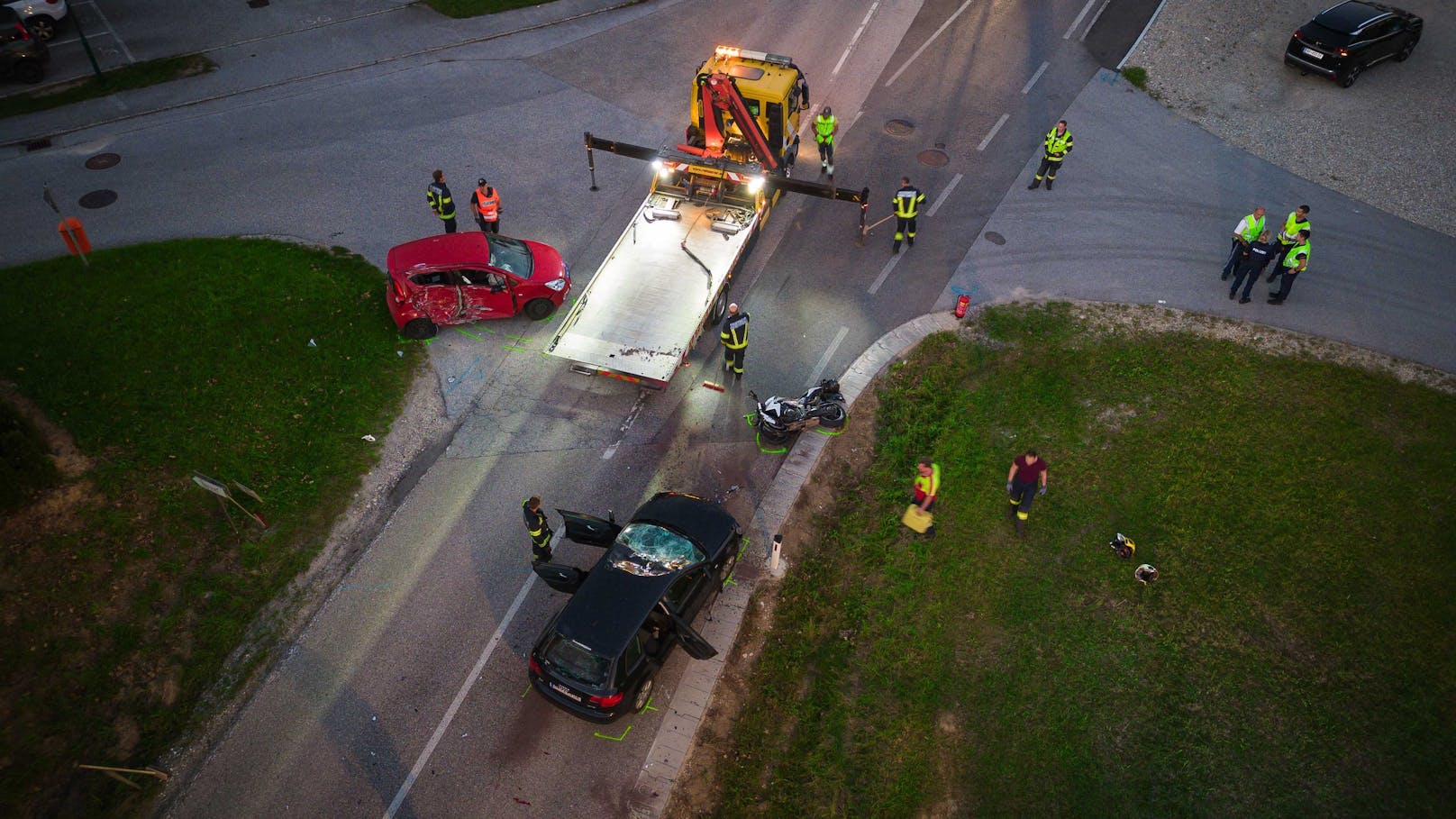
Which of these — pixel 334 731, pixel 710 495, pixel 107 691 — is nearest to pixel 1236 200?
pixel 710 495

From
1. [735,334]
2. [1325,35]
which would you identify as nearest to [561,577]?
[735,334]

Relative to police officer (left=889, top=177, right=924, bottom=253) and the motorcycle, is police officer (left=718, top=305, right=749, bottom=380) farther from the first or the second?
police officer (left=889, top=177, right=924, bottom=253)

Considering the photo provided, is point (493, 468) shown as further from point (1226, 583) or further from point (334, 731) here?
point (1226, 583)

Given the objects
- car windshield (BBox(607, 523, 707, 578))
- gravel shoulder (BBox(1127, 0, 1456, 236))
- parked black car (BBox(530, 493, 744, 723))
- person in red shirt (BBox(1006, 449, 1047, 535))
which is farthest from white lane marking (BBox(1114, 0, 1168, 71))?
car windshield (BBox(607, 523, 707, 578))

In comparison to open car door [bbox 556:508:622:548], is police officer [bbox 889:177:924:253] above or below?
above

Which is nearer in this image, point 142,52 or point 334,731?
point 334,731
